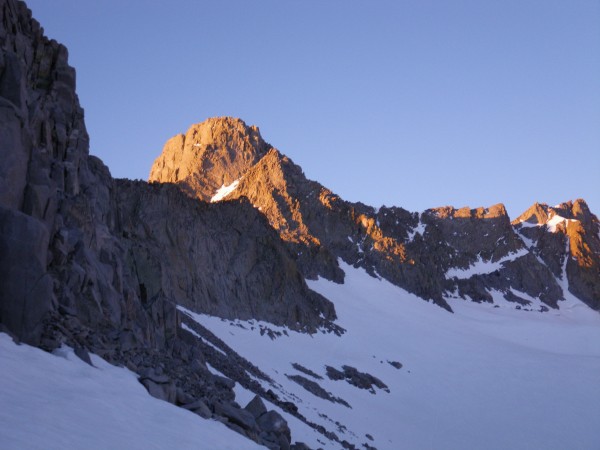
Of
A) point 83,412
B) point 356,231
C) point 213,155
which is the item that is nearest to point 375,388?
point 83,412

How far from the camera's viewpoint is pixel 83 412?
9086mm

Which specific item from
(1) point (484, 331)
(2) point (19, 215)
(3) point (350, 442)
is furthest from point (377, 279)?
(2) point (19, 215)

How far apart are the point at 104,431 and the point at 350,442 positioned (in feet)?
64.7

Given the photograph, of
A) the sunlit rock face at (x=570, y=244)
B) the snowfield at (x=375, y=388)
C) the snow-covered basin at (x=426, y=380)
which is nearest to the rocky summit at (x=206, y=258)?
the sunlit rock face at (x=570, y=244)

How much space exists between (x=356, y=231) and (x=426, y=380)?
166ft

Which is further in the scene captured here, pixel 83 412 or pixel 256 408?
pixel 256 408

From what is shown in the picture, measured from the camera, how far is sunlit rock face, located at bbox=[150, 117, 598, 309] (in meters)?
88.7

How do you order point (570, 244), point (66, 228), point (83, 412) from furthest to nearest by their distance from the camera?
point (570, 244) → point (66, 228) → point (83, 412)

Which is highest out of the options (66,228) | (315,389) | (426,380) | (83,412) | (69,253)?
(66,228)

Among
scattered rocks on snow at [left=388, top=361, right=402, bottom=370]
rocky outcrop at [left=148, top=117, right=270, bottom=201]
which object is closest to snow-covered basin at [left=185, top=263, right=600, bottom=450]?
scattered rocks on snow at [left=388, top=361, right=402, bottom=370]

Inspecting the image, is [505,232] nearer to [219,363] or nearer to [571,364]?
[571,364]

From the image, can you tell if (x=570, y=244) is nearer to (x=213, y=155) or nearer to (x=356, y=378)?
(x=213, y=155)

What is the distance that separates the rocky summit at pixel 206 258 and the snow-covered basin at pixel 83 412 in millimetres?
846

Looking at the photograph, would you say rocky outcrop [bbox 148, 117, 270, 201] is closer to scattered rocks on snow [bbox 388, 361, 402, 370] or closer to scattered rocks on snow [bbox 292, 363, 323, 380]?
scattered rocks on snow [bbox 388, 361, 402, 370]
